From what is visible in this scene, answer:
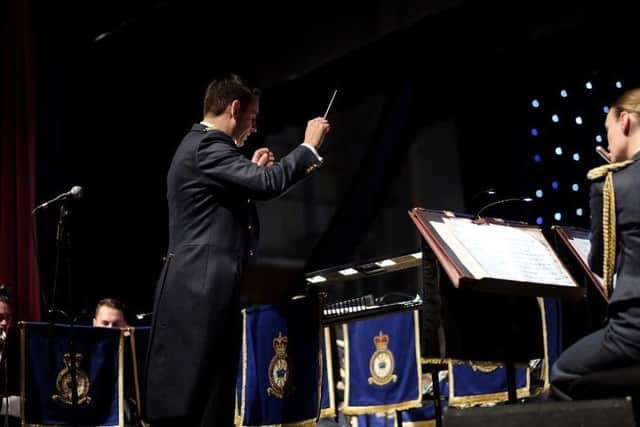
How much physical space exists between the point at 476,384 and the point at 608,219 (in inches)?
92.7

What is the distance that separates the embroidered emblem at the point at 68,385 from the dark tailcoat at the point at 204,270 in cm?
169

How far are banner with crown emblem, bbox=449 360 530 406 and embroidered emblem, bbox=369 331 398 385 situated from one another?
310 millimetres

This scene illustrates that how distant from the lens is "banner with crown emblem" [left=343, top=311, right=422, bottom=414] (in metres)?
4.95

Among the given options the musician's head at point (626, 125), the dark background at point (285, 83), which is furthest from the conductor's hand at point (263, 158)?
the dark background at point (285, 83)

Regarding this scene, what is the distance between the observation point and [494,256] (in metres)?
2.93

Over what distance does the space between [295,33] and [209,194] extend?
14.9 ft

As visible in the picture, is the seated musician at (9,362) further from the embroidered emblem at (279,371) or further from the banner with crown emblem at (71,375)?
the embroidered emblem at (279,371)

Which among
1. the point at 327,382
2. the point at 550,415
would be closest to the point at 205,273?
the point at 550,415

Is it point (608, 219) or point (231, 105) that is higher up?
point (231, 105)

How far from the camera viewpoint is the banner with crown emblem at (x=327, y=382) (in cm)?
496

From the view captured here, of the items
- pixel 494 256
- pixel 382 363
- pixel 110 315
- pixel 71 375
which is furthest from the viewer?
pixel 110 315

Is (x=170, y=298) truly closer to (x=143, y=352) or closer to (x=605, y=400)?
(x=605, y=400)

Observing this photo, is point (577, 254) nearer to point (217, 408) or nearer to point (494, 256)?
point (494, 256)

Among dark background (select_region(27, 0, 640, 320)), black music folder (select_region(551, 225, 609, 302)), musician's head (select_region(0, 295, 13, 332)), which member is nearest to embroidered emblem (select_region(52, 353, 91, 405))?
musician's head (select_region(0, 295, 13, 332))
